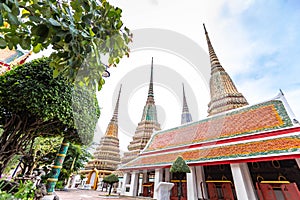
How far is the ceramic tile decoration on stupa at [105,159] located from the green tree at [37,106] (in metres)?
20.6

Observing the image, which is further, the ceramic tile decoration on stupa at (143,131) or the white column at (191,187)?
the ceramic tile decoration on stupa at (143,131)

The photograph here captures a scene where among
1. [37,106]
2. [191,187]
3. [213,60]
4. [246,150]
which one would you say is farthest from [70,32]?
[213,60]

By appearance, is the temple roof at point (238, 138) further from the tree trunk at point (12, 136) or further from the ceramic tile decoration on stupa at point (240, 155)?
the tree trunk at point (12, 136)

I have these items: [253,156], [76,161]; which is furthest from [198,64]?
[76,161]

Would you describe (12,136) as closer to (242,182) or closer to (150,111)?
(242,182)

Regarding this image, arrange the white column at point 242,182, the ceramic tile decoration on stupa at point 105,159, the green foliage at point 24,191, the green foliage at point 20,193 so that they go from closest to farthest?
the green foliage at point 20,193 → the green foliage at point 24,191 → the white column at point 242,182 → the ceramic tile decoration on stupa at point 105,159

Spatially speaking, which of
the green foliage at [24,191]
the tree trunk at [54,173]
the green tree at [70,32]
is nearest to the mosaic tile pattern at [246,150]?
the tree trunk at [54,173]

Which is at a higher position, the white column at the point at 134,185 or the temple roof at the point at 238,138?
the temple roof at the point at 238,138

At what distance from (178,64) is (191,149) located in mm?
5344

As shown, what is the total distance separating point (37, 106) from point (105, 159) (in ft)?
75.8

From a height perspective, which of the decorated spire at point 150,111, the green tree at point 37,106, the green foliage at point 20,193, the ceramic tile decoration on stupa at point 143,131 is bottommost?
the green foliage at point 20,193

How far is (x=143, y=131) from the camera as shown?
22.4 metres

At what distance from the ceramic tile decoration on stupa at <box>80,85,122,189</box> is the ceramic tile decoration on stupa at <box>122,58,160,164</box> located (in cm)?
359

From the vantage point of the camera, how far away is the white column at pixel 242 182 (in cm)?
600
